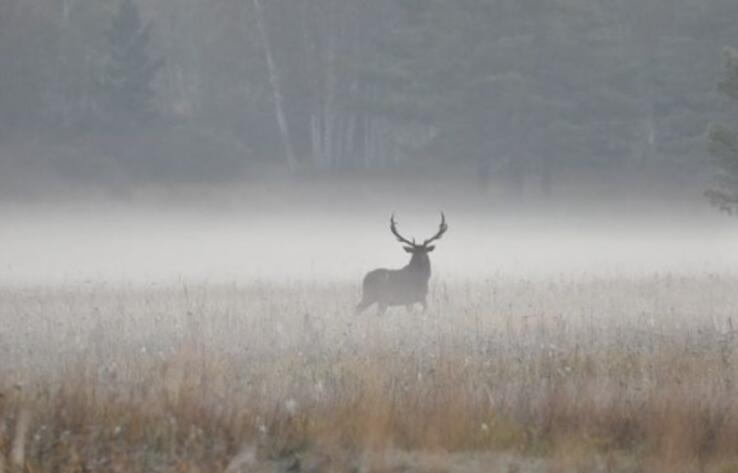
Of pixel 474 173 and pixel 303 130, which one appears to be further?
pixel 303 130

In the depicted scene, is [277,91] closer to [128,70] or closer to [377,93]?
[377,93]

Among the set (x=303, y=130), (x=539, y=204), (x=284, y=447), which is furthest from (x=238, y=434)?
(x=303, y=130)

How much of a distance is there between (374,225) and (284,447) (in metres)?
35.5

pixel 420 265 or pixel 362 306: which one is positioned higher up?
pixel 420 265

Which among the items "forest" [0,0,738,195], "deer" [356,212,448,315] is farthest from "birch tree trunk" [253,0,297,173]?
"deer" [356,212,448,315]

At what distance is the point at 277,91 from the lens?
5362 cm

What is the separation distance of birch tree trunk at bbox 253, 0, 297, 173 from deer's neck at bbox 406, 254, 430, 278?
35451 millimetres

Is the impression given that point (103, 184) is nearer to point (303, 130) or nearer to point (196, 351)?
point (303, 130)

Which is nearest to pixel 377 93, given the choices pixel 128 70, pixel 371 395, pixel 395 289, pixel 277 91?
pixel 277 91

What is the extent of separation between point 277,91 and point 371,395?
44.2 metres

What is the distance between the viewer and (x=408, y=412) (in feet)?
32.0

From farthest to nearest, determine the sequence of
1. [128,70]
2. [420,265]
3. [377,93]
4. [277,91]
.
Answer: [377,93] < [277,91] < [128,70] < [420,265]

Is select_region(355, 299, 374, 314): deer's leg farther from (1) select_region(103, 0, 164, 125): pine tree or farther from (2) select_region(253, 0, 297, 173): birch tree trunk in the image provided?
(2) select_region(253, 0, 297, 173): birch tree trunk

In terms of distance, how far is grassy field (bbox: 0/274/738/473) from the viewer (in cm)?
912
